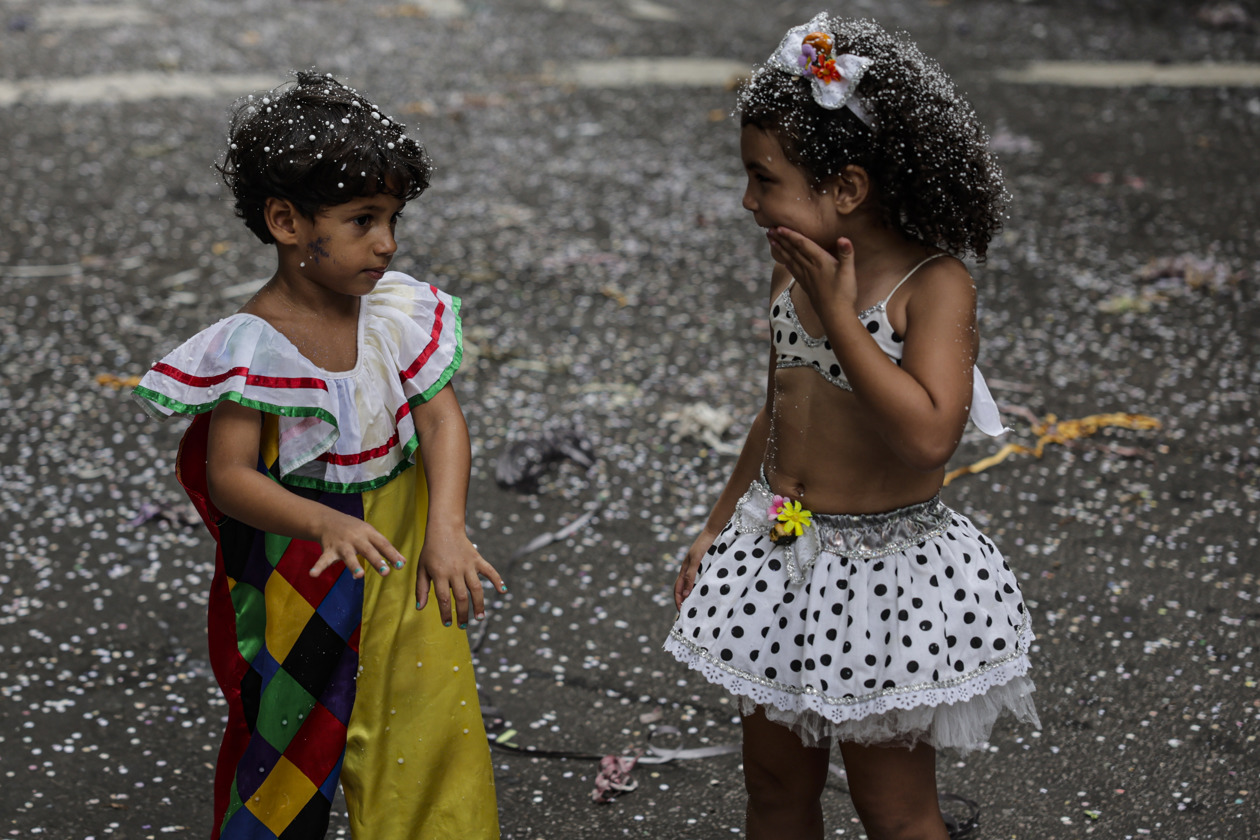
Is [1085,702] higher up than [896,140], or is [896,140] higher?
[896,140]

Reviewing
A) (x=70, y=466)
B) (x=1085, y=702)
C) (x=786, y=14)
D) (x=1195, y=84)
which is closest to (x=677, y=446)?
(x=1085, y=702)

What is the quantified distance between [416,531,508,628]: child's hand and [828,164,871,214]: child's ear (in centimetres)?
75

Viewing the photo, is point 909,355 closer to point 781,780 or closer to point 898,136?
point 898,136

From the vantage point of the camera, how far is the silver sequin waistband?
1875 mm

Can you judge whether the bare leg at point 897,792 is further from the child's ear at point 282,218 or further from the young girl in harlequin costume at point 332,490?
the child's ear at point 282,218

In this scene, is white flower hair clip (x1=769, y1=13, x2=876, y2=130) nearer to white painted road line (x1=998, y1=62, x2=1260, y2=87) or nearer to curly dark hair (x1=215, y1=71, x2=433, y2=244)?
curly dark hair (x1=215, y1=71, x2=433, y2=244)

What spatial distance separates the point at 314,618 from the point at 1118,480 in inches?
106

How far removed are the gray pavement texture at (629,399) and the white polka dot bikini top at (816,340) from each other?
1.08m

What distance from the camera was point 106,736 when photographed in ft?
9.18

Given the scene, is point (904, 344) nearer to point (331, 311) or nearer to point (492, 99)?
point (331, 311)

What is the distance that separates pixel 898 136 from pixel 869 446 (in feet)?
1.50

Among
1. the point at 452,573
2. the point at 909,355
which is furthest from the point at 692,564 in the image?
the point at 909,355

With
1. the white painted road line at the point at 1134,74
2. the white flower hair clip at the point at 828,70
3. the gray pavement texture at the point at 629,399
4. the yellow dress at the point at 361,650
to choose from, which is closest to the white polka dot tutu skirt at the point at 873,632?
the yellow dress at the point at 361,650

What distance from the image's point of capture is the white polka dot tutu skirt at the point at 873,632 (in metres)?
1.81
